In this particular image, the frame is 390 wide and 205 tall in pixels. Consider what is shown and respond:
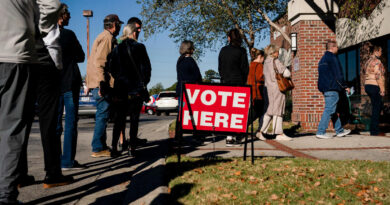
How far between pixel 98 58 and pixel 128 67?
1.88 feet

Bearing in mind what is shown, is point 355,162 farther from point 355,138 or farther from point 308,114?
point 308,114

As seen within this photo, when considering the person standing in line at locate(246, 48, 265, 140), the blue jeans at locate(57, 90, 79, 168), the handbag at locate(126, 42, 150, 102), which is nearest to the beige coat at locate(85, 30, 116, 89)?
the handbag at locate(126, 42, 150, 102)

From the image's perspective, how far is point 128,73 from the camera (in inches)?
225

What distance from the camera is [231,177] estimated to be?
3.93 m

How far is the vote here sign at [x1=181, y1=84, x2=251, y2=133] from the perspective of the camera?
4.63 m

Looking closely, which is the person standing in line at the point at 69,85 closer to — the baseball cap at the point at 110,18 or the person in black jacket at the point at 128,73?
the person in black jacket at the point at 128,73

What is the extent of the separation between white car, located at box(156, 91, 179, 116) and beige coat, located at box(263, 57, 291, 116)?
2108 cm

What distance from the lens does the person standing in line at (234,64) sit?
676 cm

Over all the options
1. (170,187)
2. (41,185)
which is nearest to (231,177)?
(170,187)

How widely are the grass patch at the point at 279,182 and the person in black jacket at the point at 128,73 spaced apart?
137cm

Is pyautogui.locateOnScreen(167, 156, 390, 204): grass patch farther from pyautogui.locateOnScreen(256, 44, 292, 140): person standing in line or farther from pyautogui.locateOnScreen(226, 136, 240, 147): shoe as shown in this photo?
pyautogui.locateOnScreen(256, 44, 292, 140): person standing in line

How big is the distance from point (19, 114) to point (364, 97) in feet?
26.9

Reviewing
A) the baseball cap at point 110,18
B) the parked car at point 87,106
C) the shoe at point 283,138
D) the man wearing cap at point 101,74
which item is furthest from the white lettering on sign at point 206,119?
the parked car at point 87,106

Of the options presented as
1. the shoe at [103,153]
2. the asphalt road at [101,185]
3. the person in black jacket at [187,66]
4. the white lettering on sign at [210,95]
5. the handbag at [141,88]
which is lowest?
the asphalt road at [101,185]
